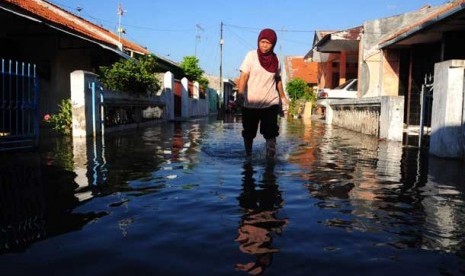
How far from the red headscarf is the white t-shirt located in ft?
0.19

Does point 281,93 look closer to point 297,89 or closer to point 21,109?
point 21,109

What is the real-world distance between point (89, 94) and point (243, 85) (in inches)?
251

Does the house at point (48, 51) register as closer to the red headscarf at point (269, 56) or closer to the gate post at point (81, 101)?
the gate post at point (81, 101)

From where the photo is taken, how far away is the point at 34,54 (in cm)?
1620

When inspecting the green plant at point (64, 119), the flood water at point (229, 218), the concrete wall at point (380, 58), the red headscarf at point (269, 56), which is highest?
the concrete wall at point (380, 58)

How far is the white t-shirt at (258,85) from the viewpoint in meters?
7.04

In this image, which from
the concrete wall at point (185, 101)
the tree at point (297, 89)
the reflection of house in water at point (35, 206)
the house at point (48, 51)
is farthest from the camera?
the tree at point (297, 89)

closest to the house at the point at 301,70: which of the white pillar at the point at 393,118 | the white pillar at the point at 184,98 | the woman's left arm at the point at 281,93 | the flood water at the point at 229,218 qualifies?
the white pillar at the point at 184,98

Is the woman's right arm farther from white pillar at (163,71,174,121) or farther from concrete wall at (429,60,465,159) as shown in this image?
white pillar at (163,71,174,121)

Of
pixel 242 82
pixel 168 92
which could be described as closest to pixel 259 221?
pixel 242 82

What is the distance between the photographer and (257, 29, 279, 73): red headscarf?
6844 millimetres

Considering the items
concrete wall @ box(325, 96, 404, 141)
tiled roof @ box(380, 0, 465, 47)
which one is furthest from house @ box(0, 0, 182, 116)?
tiled roof @ box(380, 0, 465, 47)

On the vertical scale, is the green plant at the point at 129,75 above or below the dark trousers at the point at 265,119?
above

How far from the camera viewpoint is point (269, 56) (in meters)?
7.04
